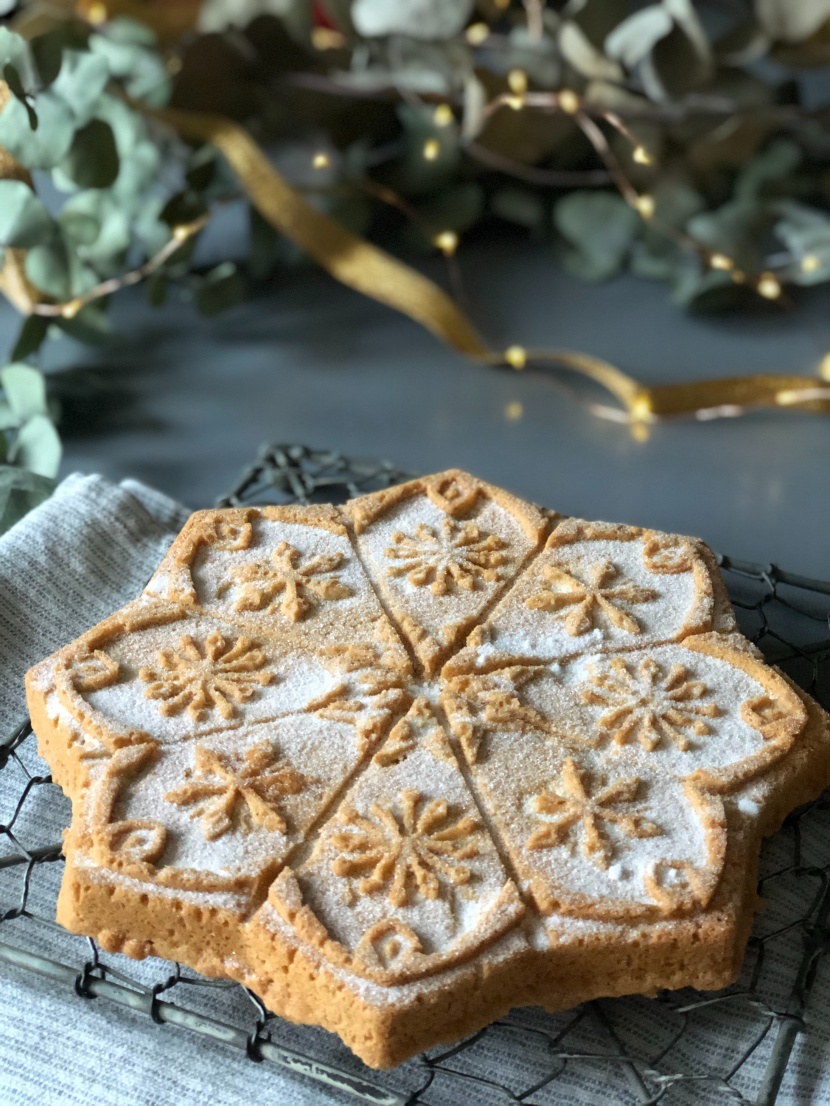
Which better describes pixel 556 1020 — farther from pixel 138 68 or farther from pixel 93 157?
pixel 138 68

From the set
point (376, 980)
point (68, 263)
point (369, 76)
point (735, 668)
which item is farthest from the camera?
point (369, 76)

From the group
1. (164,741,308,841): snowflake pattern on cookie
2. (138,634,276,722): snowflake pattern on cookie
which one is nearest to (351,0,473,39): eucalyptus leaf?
(138,634,276,722): snowflake pattern on cookie

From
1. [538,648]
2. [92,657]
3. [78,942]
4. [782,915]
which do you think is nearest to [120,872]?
[78,942]

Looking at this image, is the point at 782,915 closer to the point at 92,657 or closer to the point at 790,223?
the point at 92,657

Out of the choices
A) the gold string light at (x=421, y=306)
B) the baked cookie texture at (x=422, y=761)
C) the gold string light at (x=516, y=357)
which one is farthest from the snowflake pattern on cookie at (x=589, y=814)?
the gold string light at (x=516, y=357)

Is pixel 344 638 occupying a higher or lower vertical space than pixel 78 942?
higher

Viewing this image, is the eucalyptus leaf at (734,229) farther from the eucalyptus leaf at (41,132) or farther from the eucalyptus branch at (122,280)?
the eucalyptus leaf at (41,132)
